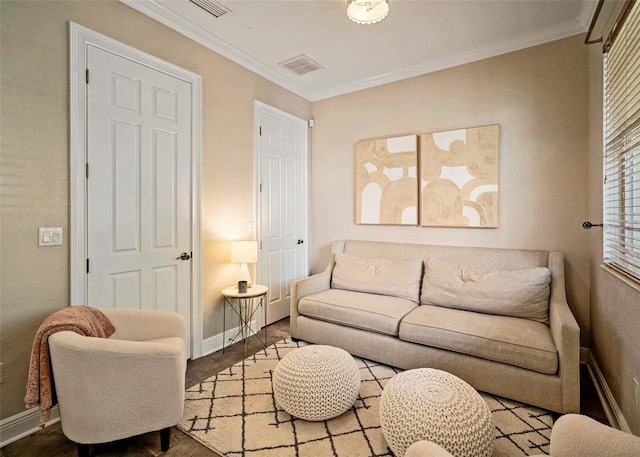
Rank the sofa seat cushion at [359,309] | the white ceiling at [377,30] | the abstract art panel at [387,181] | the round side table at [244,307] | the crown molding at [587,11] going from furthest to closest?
the abstract art panel at [387,181]
the round side table at [244,307]
the sofa seat cushion at [359,309]
the white ceiling at [377,30]
the crown molding at [587,11]

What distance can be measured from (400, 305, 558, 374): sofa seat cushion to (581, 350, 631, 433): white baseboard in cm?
34

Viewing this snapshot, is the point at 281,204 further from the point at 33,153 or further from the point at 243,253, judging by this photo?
the point at 33,153

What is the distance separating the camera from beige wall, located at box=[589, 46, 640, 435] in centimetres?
156

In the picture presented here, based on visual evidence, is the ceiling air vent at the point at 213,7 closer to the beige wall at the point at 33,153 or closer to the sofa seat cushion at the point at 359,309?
the beige wall at the point at 33,153

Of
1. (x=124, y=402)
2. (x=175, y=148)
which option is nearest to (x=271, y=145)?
(x=175, y=148)

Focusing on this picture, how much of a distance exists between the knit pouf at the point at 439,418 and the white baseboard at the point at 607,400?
866mm

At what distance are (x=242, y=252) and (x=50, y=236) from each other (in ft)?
4.39

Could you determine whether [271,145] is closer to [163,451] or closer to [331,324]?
[331,324]

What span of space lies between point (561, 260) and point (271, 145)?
9.75 ft

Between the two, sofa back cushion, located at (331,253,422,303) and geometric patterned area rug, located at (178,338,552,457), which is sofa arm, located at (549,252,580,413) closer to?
geometric patterned area rug, located at (178,338,552,457)

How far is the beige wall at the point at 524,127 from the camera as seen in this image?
8.48 feet

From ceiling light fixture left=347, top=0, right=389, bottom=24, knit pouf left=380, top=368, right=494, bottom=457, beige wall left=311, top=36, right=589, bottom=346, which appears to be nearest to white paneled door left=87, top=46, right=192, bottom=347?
ceiling light fixture left=347, top=0, right=389, bottom=24

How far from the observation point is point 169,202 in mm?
2533

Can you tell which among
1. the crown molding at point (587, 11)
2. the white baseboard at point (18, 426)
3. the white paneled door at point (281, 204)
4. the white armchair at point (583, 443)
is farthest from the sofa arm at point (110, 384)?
the crown molding at point (587, 11)
